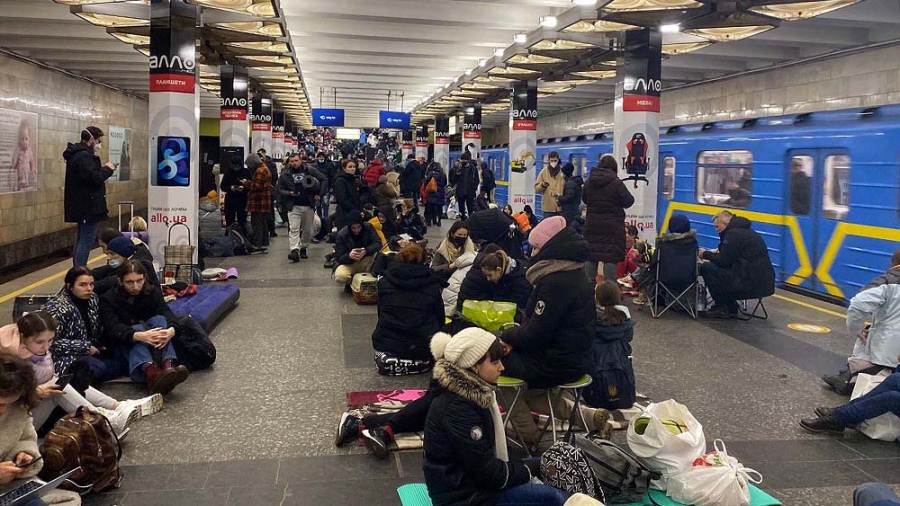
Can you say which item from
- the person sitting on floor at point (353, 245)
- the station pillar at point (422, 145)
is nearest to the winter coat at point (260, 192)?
the person sitting on floor at point (353, 245)

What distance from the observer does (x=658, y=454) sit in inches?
170

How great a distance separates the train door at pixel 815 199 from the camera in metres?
10.1

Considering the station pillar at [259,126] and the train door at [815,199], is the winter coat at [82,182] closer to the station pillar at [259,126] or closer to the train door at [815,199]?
the train door at [815,199]

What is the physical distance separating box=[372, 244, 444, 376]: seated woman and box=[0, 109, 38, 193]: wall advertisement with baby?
35.4 feet

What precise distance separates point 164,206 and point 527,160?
9694 millimetres

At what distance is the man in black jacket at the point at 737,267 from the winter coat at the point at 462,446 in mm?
6226

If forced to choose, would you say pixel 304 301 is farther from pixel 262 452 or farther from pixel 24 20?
pixel 24 20

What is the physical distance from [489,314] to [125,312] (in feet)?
9.39

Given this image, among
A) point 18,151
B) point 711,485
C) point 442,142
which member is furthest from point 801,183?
point 442,142

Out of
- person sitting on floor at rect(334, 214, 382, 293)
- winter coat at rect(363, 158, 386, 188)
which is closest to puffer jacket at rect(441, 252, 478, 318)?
person sitting on floor at rect(334, 214, 382, 293)

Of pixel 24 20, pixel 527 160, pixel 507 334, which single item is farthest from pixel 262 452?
pixel 527 160

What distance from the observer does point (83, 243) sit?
982cm

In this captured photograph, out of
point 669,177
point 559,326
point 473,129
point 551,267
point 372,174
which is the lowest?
point 559,326

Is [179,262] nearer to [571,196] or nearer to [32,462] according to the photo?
[32,462]
